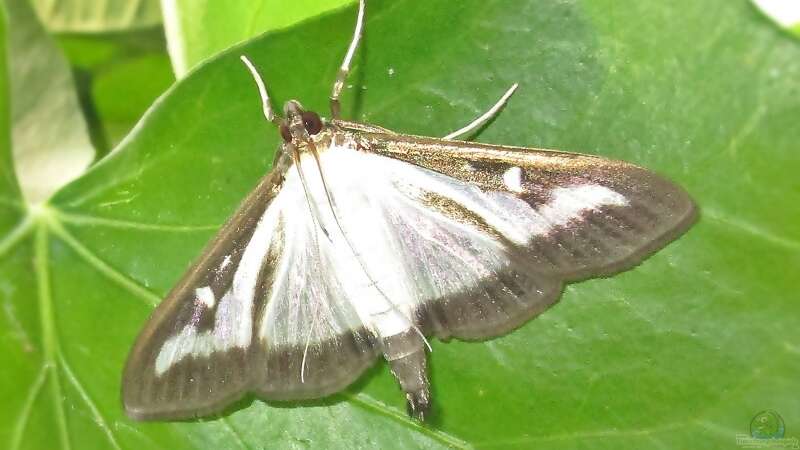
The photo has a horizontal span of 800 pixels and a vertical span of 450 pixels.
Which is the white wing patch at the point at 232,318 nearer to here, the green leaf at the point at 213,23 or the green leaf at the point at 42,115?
the green leaf at the point at 213,23

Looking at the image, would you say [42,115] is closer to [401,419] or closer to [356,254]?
[356,254]

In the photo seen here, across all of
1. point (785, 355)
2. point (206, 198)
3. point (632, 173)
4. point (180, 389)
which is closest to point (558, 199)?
point (632, 173)

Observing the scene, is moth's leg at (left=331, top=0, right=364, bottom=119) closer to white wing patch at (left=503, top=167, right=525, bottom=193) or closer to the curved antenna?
the curved antenna

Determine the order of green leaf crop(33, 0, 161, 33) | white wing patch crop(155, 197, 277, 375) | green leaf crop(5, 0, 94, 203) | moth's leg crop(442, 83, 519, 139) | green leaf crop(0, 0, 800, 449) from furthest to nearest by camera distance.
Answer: green leaf crop(33, 0, 161, 33) < green leaf crop(5, 0, 94, 203) < white wing patch crop(155, 197, 277, 375) < moth's leg crop(442, 83, 519, 139) < green leaf crop(0, 0, 800, 449)

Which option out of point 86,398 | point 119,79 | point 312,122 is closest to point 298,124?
point 312,122

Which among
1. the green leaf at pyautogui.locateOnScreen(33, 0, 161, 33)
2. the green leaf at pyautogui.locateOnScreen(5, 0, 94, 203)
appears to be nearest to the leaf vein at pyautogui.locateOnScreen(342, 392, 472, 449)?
the green leaf at pyautogui.locateOnScreen(5, 0, 94, 203)

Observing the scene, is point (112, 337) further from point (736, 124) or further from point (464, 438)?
point (736, 124)
